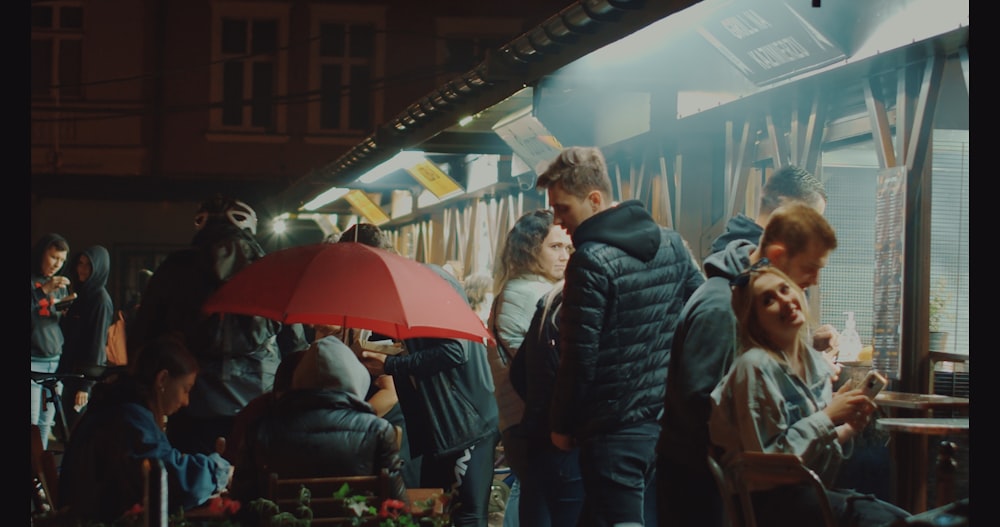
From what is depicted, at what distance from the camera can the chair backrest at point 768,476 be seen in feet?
14.2

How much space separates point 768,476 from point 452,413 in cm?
270

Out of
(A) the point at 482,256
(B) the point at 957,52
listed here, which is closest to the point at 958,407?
(B) the point at 957,52

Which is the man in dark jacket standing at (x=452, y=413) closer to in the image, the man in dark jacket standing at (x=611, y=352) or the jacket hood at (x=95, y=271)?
the man in dark jacket standing at (x=611, y=352)

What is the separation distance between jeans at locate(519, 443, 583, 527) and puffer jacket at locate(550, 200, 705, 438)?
518 mm

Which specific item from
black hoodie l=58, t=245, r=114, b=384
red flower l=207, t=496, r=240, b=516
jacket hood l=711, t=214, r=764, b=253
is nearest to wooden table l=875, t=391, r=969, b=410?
jacket hood l=711, t=214, r=764, b=253

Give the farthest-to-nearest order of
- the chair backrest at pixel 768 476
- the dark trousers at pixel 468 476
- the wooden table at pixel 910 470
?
1. the wooden table at pixel 910 470
2. the dark trousers at pixel 468 476
3. the chair backrest at pixel 768 476

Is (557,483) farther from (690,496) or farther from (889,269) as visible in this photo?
(889,269)

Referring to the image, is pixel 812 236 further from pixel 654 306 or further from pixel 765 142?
pixel 765 142

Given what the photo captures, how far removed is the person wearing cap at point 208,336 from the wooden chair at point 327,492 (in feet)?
6.77

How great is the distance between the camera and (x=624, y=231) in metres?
5.46

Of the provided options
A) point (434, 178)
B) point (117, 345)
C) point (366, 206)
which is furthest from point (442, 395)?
point (366, 206)

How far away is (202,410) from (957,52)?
418cm

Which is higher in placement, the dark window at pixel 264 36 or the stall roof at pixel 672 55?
the dark window at pixel 264 36

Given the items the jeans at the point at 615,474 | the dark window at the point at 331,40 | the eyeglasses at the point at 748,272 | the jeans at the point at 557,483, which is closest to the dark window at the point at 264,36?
the dark window at the point at 331,40
